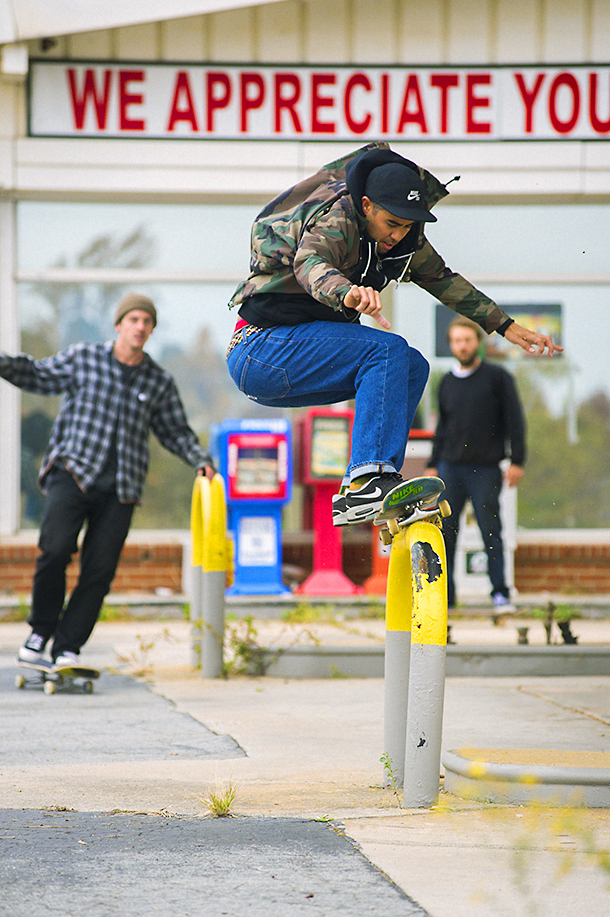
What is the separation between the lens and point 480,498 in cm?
818

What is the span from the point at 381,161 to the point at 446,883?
2140 mm

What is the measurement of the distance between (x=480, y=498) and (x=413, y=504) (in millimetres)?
4774

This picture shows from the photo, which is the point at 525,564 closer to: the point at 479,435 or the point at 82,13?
the point at 479,435

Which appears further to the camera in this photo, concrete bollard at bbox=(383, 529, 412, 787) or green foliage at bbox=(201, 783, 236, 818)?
concrete bollard at bbox=(383, 529, 412, 787)

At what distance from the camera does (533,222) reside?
11.3 metres

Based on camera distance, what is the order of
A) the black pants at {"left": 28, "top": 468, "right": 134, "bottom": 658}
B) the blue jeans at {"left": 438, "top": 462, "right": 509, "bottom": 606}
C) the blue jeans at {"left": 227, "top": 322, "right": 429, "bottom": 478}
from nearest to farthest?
1. the blue jeans at {"left": 227, "top": 322, "right": 429, "bottom": 478}
2. the black pants at {"left": 28, "top": 468, "right": 134, "bottom": 658}
3. the blue jeans at {"left": 438, "top": 462, "right": 509, "bottom": 606}

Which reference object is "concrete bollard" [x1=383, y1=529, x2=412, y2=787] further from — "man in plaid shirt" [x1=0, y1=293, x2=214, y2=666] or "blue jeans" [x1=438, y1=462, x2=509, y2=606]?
"blue jeans" [x1=438, y1=462, x2=509, y2=606]

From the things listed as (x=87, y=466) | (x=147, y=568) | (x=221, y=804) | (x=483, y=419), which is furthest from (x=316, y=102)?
(x=221, y=804)

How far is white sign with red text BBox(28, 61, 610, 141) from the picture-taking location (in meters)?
10.8

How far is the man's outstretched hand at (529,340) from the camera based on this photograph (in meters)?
A: 4.10

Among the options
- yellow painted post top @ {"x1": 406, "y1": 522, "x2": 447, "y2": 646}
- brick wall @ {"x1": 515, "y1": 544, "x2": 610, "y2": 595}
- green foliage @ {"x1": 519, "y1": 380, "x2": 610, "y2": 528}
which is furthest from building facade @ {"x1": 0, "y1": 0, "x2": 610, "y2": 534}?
yellow painted post top @ {"x1": 406, "y1": 522, "x2": 447, "y2": 646}

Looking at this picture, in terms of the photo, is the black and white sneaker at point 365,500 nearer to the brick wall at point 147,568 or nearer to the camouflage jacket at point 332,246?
the camouflage jacket at point 332,246

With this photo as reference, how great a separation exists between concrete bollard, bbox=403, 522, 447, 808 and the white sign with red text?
8.25 metres

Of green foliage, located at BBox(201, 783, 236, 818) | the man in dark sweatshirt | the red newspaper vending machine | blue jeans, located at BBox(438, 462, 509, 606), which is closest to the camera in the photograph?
green foliage, located at BBox(201, 783, 236, 818)
